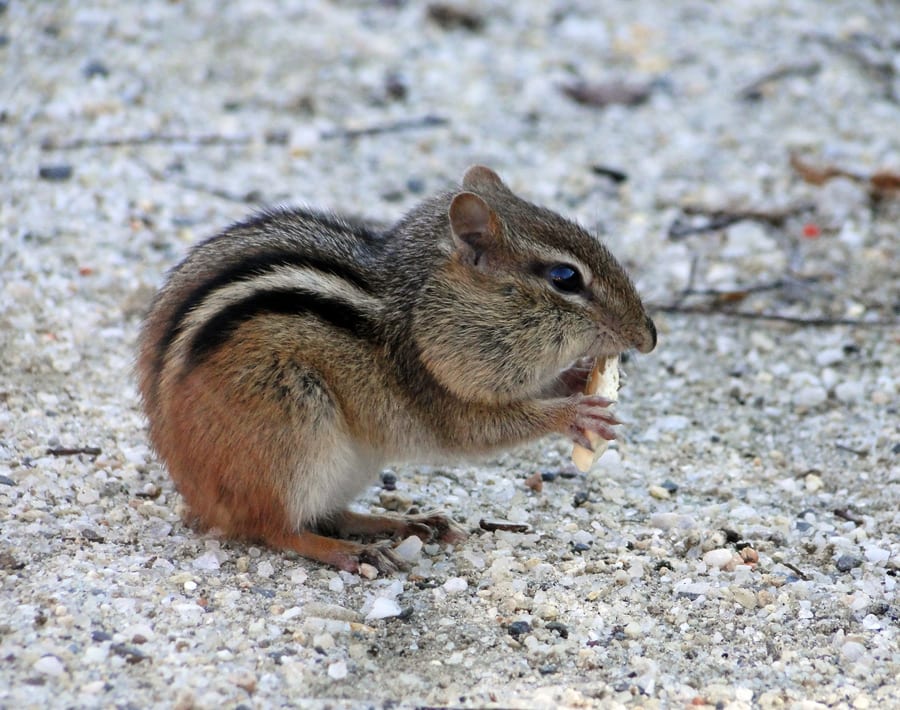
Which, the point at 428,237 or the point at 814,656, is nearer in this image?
the point at 814,656

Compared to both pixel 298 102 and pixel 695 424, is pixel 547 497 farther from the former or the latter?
pixel 298 102

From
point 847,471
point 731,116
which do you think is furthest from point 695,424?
point 731,116

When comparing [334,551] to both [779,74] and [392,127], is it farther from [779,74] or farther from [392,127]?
[779,74]

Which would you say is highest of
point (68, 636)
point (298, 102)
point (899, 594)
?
point (298, 102)

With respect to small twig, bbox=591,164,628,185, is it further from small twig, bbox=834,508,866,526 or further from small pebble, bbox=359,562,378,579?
small pebble, bbox=359,562,378,579

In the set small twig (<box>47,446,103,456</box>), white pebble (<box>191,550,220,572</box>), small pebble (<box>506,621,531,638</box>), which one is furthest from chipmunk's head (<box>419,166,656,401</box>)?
small twig (<box>47,446,103,456</box>)

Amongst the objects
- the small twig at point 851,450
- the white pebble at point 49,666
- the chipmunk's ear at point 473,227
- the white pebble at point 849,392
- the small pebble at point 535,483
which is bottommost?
the white pebble at point 49,666

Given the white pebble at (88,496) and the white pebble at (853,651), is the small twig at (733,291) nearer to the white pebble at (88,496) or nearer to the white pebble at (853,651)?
the white pebble at (853,651)

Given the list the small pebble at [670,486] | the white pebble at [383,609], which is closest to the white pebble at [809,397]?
the small pebble at [670,486]
